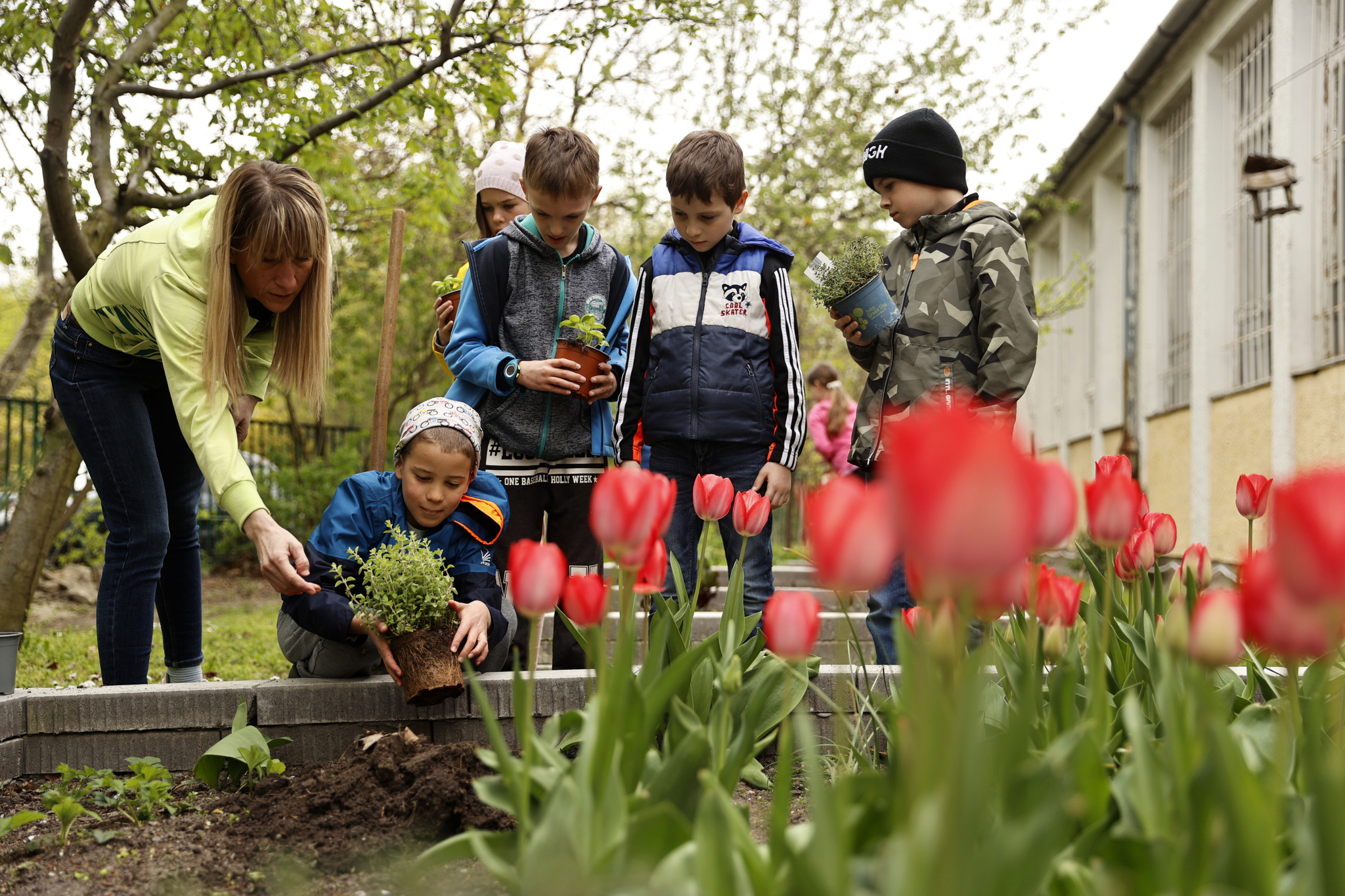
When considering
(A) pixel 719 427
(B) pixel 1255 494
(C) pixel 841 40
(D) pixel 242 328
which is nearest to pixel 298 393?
(D) pixel 242 328

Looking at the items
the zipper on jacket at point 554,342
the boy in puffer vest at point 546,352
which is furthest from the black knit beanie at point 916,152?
the zipper on jacket at point 554,342

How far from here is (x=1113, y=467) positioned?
1.54 meters

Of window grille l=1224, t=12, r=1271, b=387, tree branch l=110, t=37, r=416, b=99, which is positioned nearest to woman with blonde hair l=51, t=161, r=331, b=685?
tree branch l=110, t=37, r=416, b=99

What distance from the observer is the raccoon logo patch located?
309 centimetres

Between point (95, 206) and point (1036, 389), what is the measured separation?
567 inches

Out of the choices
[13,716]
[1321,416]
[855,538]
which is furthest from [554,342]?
[1321,416]

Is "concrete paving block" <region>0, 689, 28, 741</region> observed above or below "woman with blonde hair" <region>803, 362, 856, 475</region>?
below

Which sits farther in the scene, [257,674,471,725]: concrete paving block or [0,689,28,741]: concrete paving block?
[257,674,471,725]: concrete paving block

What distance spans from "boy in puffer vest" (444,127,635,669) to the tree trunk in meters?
2.29

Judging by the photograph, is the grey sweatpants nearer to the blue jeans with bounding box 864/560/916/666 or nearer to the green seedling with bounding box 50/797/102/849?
the green seedling with bounding box 50/797/102/849

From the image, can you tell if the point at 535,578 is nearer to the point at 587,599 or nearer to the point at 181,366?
the point at 587,599

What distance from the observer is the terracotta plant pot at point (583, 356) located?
2910 millimetres

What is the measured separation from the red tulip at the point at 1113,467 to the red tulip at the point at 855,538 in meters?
0.74

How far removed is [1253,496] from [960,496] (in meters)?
1.66
